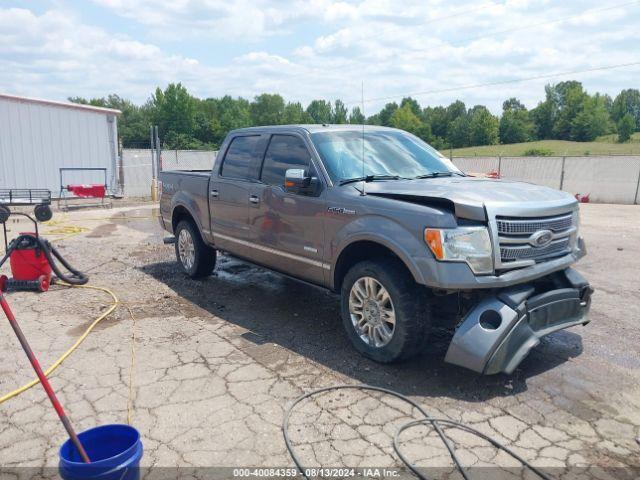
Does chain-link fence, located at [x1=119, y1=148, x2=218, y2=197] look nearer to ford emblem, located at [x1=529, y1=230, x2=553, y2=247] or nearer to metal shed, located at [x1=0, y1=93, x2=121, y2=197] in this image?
metal shed, located at [x1=0, y1=93, x2=121, y2=197]

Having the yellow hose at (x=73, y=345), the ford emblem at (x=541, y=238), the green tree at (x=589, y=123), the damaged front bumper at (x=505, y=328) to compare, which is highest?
the green tree at (x=589, y=123)

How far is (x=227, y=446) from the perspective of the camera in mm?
3219

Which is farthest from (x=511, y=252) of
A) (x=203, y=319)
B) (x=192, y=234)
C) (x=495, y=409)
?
(x=192, y=234)

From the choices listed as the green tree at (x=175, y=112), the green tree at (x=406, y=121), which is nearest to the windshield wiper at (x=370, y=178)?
the green tree at (x=406, y=121)

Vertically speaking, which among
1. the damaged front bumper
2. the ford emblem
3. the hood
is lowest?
the damaged front bumper

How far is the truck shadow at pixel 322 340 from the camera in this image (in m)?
4.08

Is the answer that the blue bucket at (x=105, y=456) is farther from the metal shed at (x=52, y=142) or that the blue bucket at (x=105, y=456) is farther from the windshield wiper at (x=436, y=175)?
the metal shed at (x=52, y=142)

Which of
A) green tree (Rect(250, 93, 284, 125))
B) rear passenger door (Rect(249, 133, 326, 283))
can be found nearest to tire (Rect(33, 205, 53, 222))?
rear passenger door (Rect(249, 133, 326, 283))

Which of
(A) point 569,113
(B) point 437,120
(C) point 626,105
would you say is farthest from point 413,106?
(C) point 626,105

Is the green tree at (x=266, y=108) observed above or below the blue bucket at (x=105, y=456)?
above

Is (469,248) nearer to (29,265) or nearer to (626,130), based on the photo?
(29,265)

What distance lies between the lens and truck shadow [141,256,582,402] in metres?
4.08

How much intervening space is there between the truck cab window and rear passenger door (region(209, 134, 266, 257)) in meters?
0.19

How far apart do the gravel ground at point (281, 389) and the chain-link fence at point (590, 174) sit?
1630 centimetres
